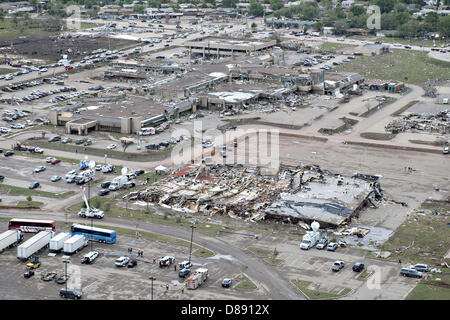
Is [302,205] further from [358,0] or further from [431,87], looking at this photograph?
[358,0]

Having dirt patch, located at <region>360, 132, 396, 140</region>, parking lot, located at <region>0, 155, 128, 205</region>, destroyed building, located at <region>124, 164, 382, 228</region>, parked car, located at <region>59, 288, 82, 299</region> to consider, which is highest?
parked car, located at <region>59, 288, 82, 299</region>

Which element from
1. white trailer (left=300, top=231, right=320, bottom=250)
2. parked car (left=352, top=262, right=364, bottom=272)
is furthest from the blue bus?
parked car (left=352, top=262, right=364, bottom=272)

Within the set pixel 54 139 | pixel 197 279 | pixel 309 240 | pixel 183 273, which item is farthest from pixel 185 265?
pixel 54 139

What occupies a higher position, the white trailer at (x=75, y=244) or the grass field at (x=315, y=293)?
the white trailer at (x=75, y=244)

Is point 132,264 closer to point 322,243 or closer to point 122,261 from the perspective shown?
point 122,261

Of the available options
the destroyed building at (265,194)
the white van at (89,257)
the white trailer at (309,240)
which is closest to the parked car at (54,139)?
the destroyed building at (265,194)

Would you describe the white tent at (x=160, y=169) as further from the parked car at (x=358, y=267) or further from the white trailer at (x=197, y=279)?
the parked car at (x=358, y=267)

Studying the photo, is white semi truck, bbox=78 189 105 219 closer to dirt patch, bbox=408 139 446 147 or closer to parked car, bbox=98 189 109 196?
parked car, bbox=98 189 109 196
